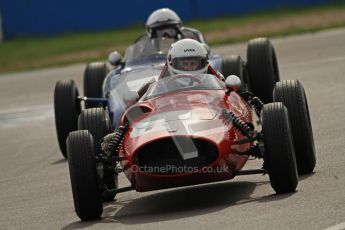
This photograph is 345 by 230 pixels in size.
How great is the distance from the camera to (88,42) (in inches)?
1522

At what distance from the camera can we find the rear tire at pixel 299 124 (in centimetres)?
1129

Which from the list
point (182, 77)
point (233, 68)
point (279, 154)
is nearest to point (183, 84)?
point (182, 77)

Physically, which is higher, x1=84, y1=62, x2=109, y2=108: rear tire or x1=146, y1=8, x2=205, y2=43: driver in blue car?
x1=146, y1=8, x2=205, y2=43: driver in blue car

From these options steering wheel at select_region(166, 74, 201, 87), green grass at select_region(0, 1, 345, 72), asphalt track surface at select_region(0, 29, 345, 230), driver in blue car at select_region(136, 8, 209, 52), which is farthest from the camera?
green grass at select_region(0, 1, 345, 72)

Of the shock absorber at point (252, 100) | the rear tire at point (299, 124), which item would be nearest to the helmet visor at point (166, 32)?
the shock absorber at point (252, 100)

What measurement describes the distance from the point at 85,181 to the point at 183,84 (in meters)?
2.04

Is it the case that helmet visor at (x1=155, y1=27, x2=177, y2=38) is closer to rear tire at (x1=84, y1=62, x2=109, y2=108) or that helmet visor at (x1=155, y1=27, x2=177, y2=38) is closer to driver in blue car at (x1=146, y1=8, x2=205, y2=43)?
driver in blue car at (x1=146, y1=8, x2=205, y2=43)

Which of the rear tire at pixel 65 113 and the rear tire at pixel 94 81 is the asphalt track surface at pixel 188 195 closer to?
the rear tire at pixel 65 113

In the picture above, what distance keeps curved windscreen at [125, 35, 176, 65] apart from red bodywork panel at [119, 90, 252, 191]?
21.4 ft

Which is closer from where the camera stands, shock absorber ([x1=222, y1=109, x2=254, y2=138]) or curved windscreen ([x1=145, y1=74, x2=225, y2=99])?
shock absorber ([x1=222, y1=109, x2=254, y2=138])

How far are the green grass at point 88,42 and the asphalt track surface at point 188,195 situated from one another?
38.9 ft

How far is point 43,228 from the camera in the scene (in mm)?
10336

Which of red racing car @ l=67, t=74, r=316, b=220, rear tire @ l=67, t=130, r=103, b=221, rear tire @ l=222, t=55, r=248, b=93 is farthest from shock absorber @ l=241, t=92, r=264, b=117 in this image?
rear tire @ l=222, t=55, r=248, b=93

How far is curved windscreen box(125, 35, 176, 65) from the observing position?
693 inches
